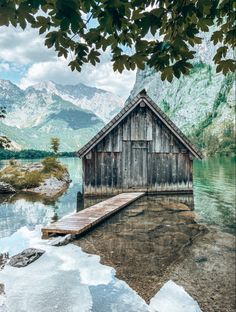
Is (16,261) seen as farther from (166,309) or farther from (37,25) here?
(37,25)

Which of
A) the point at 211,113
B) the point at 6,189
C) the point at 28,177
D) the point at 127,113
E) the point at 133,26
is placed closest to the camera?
the point at 133,26

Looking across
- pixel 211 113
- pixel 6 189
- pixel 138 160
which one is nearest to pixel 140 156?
pixel 138 160

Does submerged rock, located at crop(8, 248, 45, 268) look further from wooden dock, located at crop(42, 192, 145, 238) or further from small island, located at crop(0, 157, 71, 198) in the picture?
small island, located at crop(0, 157, 71, 198)

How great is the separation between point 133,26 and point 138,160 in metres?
16.5

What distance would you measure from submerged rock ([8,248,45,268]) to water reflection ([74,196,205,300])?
141 centimetres

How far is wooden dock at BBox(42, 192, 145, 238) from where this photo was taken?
1042 centimetres

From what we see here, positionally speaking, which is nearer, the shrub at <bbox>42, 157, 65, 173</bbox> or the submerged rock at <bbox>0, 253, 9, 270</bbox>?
the submerged rock at <bbox>0, 253, 9, 270</bbox>

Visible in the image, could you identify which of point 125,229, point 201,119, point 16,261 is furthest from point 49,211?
point 201,119

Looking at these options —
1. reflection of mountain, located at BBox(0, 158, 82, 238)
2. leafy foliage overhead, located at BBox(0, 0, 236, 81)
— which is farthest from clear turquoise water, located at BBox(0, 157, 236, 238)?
leafy foliage overhead, located at BBox(0, 0, 236, 81)

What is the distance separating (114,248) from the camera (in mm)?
8766

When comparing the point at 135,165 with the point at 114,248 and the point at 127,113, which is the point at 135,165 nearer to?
the point at 127,113

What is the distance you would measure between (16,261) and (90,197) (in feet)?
39.0

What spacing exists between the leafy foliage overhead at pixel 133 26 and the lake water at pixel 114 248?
405 cm

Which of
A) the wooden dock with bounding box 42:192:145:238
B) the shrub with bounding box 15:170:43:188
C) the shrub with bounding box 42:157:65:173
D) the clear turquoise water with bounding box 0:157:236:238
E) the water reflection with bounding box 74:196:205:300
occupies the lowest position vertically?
the clear turquoise water with bounding box 0:157:236:238
